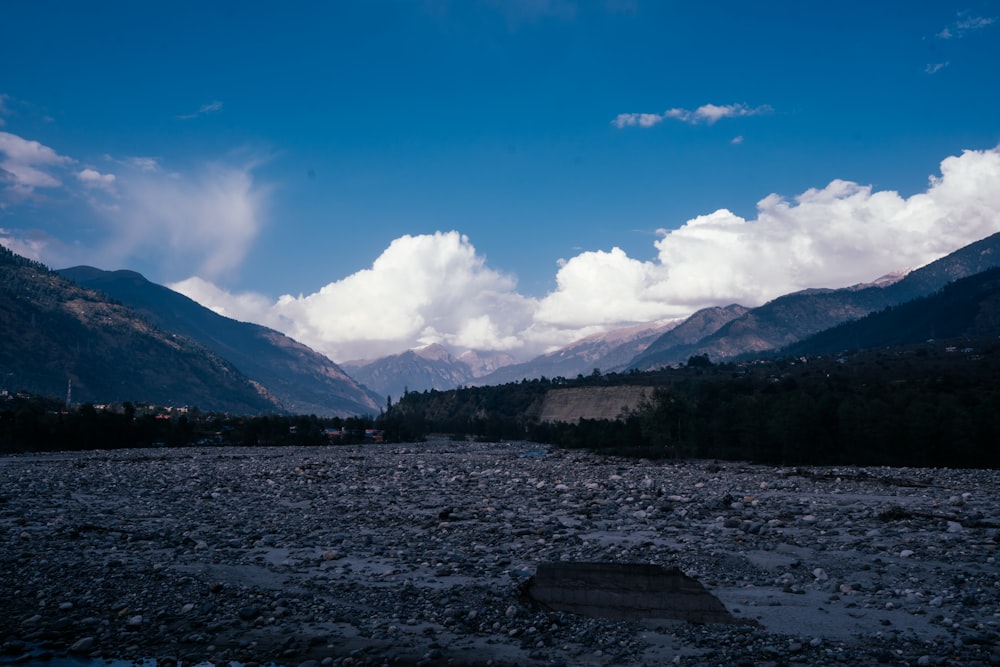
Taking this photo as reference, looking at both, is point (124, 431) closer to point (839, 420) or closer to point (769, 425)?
point (769, 425)

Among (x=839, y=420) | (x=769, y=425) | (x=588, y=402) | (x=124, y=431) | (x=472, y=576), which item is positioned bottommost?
(x=472, y=576)

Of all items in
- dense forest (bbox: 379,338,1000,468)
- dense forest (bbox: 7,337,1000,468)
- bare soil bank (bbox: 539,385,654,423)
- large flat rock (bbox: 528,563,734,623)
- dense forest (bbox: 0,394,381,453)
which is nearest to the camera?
large flat rock (bbox: 528,563,734,623)

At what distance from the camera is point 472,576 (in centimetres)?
1365

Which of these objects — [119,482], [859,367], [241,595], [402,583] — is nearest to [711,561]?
[402,583]

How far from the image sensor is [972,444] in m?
46.0

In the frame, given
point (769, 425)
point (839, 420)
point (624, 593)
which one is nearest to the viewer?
point (624, 593)

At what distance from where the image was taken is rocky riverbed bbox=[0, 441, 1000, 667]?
982 cm

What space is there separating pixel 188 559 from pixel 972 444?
5006 cm

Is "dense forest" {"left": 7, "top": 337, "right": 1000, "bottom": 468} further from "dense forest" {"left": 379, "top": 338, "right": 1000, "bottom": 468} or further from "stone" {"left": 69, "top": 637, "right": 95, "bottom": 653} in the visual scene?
"stone" {"left": 69, "top": 637, "right": 95, "bottom": 653}

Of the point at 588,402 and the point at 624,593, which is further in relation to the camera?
the point at 588,402

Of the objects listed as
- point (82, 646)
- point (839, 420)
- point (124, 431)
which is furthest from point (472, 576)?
point (124, 431)

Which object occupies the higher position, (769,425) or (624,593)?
(769,425)

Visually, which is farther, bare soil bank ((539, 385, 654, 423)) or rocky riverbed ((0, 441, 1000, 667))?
bare soil bank ((539, 385, 654, 423))

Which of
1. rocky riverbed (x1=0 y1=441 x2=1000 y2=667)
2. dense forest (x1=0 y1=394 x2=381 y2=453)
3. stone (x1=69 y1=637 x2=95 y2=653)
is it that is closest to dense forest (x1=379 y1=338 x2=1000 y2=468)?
rocky riverbed (x1=0 y1=441 x2=1000 y2=667)
